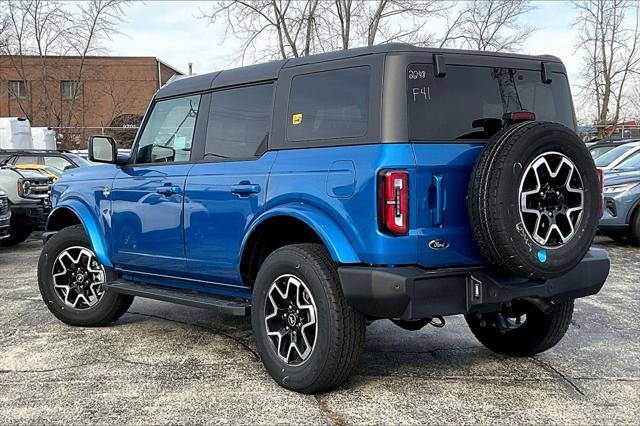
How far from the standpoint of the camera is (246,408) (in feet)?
12.8

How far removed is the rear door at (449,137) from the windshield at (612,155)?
330 inches

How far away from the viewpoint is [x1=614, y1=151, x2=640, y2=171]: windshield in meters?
11.0

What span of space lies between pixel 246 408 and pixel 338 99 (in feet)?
6.02

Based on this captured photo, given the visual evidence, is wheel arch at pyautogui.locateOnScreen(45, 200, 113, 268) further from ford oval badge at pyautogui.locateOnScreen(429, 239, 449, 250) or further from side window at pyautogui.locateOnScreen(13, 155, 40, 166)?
side window at pyautogui.locateOnScreen(13, 155, 40, 166)

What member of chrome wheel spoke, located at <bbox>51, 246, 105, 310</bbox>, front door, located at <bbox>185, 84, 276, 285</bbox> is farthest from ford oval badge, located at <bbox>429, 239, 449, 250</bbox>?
chrome wheel spoke, located at <bbox>51, 246, 105, 310</bbox>

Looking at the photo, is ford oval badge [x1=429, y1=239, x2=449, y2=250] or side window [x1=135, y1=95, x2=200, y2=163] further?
side window [x1=135, y1=95, x2=200, y2=163]

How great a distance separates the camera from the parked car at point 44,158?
570 inches

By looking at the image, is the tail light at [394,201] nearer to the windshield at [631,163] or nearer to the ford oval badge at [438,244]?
the ford oval badge at [438,244]

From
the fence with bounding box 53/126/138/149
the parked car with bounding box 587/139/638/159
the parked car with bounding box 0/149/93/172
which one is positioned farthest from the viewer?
the fence with bounding box 53/126/138/149

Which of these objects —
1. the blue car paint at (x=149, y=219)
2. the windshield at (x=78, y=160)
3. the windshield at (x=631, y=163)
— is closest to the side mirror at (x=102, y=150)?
the blue car paint at (x=149, y=219)

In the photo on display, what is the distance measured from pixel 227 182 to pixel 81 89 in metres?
36.8

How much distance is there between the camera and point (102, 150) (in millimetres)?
5559

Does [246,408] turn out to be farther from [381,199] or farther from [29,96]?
[29,96]

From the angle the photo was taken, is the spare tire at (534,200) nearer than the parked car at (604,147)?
Yes
